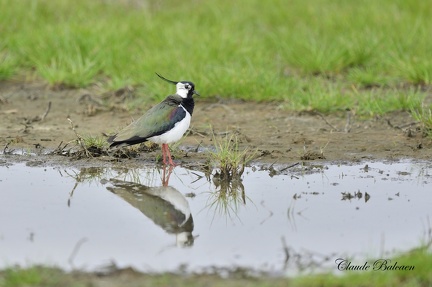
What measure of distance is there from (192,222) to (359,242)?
1.18 metres

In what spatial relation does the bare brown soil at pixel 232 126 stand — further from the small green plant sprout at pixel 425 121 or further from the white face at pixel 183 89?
the white face at pixel 183 89

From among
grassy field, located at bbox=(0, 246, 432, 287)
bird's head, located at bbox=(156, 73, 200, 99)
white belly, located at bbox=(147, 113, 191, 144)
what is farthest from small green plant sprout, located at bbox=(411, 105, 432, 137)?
grassy field, located at bbox=(0, 246, 432, 287)

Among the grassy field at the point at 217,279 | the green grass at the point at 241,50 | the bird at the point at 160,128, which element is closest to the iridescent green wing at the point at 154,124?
the bird at the point at 160,128

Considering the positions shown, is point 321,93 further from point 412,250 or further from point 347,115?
point 412,250

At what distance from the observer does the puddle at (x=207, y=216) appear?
5.25 m

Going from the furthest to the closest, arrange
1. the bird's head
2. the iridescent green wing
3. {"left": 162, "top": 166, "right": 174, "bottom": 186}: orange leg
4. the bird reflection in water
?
the bird's head
the iridescent green wing
{"left": 162, "top": 166, "right": 174, "bottom": 186}: orange leg
the bird reflection in water

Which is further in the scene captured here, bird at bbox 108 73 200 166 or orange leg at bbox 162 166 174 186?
bird at bbox 108 73 200 166

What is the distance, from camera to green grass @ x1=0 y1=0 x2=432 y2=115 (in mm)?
9961

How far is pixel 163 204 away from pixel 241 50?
4.66 meters

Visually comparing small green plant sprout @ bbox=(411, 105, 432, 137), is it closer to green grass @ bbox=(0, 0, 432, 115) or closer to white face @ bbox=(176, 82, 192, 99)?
green grass @ bbox=(0, 0, 432, 115)

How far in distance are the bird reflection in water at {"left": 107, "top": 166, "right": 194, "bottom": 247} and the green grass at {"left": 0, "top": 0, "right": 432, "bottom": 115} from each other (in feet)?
9.32

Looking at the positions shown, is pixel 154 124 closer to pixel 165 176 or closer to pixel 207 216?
pixel 165 176

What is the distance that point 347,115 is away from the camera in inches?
361

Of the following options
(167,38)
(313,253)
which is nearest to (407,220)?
(313,253)
